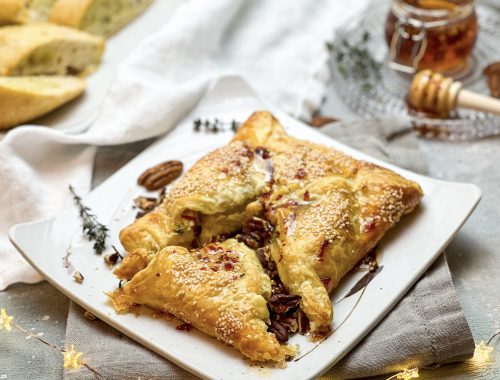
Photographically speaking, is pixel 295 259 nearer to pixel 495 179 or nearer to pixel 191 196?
pixel 191 196

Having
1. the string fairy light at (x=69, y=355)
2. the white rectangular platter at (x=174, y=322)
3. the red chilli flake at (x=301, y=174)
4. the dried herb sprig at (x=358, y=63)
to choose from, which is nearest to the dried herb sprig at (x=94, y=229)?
the white rectangular platter at (x=174, y=322)

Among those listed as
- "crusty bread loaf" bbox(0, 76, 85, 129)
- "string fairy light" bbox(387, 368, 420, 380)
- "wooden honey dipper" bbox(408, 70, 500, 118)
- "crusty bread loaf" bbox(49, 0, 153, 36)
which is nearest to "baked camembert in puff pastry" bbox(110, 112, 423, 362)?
"string fairy light" bbox(387, 368, 420, 380)

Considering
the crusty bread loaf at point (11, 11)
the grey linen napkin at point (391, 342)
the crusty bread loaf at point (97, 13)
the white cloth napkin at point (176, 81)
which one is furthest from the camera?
the crusty bread loaf at point (97, 13)

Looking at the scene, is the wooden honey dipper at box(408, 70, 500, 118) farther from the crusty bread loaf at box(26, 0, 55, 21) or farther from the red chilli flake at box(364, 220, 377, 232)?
the crusty bread loaf at box(26, 0, 55, 21)

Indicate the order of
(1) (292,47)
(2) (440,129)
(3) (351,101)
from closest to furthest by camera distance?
1. (2) (440,129)
2. (3) (351,101)
3. (1) (292,47)

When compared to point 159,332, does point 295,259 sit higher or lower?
higher

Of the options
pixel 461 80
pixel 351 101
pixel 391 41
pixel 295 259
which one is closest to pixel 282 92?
pixel 351 101

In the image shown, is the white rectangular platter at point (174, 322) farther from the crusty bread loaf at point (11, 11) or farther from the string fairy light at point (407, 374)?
the crusty bread loaf at point (11, 11)
